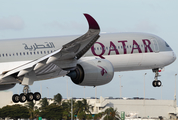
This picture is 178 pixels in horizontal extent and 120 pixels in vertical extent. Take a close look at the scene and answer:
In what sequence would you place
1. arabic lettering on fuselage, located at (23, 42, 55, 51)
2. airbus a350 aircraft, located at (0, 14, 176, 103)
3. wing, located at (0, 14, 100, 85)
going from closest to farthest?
wing, located at (0, 14, 100, 85), airbus a350 aircraft, located at (0, 14, 176, 103), arabic lettering on fuselage, located at (23, 42, 55, 51)

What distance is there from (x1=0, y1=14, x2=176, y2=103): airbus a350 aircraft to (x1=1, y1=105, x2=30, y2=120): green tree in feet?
213

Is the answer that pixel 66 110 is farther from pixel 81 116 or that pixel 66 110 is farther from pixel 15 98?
pixel 15 98

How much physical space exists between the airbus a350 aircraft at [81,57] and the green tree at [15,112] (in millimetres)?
64972

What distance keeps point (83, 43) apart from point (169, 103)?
118m

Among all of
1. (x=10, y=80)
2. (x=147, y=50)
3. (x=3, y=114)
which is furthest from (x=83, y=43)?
(x=3, y=114)

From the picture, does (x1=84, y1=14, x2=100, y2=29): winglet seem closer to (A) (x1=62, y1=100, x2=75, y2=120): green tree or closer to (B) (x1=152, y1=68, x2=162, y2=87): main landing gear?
(B) (x1=152, y1=68, x2=162, y2=87): main landing gear

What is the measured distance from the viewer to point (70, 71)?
30.1 metres

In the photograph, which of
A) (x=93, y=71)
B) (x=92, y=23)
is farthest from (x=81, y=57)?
(x=92, y=23)

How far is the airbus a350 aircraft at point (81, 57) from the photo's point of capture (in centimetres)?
2566

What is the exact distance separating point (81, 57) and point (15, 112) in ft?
231

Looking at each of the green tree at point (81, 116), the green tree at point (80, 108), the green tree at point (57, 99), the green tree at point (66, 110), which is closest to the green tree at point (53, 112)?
the green tree at point (66, 110)

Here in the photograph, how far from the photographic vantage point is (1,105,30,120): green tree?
9756 centimetres

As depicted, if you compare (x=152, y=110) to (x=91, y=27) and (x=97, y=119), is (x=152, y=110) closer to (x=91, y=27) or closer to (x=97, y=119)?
(x=97, y=119)

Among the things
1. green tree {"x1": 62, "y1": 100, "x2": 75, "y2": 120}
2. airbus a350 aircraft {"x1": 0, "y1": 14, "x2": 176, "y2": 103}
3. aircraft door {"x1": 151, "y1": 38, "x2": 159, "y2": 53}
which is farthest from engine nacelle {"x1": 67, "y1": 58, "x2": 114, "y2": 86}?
green tree {"x1": 62, "y1": 100, "x2": 75, "y2": 120}
